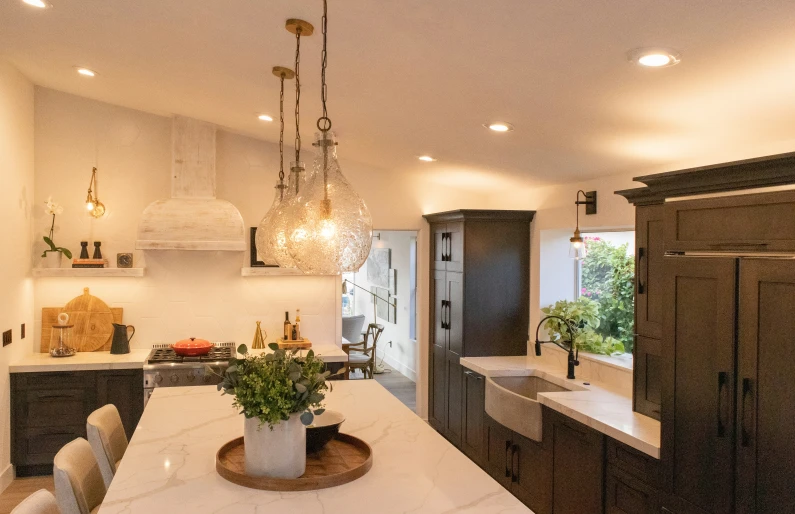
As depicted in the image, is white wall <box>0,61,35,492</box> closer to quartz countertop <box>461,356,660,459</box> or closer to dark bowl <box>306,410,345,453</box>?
dark bowl <box>306,410,345,453</box>

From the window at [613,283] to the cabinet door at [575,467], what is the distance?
1.07 m

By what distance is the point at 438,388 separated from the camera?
6.14 m

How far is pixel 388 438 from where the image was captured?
281 cm

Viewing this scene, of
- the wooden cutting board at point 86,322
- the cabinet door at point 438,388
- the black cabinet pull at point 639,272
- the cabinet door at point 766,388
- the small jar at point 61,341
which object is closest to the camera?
the cabinet door at point 766,388

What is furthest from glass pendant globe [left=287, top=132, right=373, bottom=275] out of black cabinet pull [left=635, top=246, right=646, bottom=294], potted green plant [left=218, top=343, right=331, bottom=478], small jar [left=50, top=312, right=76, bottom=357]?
small jar [left=50, top=312, right=76, bottom=357]

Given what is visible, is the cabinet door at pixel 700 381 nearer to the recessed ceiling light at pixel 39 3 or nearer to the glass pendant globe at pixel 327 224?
the glass pendant globe at pixel 327 224

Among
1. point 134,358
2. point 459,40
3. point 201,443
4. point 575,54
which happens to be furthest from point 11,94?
point 575,54

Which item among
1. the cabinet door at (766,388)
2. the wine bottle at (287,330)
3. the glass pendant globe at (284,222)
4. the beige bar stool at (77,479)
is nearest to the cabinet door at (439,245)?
the wine bottle at (287,330)

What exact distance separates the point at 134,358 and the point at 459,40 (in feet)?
13.4

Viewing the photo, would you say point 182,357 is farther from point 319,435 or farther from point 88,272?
point 319,435

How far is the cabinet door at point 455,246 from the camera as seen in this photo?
18.1 feet

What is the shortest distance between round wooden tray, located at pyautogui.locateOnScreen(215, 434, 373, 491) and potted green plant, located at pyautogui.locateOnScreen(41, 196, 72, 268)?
3588mm

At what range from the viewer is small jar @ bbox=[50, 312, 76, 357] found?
204 inches

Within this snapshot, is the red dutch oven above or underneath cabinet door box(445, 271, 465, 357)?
underneath
